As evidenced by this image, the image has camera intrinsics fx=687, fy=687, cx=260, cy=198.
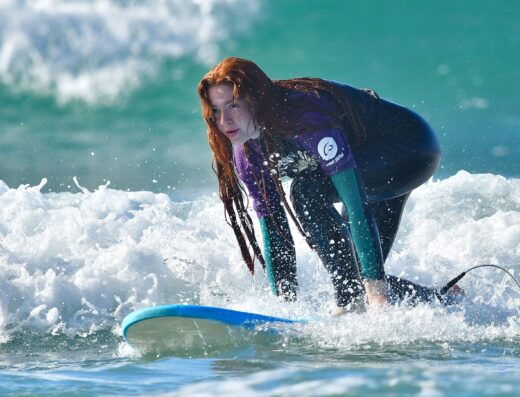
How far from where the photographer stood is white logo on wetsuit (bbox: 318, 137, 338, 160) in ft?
10.8

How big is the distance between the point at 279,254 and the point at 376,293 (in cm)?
65

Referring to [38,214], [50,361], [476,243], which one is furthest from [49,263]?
[476,243]

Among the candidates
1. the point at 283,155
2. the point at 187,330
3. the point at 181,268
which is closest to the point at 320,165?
the point at 283,155

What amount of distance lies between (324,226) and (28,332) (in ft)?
7.33

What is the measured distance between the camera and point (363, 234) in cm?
335

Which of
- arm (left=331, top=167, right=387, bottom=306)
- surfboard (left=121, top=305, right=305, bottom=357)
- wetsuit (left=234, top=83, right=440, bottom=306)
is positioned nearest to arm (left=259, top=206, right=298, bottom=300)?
wetsuit (left=234, top=83, right=440, bottom=306)

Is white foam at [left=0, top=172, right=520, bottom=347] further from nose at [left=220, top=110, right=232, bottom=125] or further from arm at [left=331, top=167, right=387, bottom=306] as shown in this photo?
nose at [left=220, top=110, right=232, bottom=125]

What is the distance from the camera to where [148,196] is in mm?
10820

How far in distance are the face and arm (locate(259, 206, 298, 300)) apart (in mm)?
534

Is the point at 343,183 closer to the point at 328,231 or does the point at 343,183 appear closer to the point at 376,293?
the point at 328,231

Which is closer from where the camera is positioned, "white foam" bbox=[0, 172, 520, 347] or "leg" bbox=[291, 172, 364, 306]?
"white foam" bbox=[0, 172, 520, 347]

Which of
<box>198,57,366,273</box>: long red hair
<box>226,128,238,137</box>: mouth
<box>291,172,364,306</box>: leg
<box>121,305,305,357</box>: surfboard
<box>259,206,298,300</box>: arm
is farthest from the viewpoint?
<box>259,206,298,300</box>: arm

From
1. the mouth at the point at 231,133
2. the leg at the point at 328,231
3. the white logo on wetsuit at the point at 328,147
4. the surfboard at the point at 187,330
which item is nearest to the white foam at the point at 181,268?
the leg at the point at 328,231

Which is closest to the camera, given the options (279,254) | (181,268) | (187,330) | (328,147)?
(187,330)
